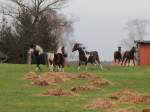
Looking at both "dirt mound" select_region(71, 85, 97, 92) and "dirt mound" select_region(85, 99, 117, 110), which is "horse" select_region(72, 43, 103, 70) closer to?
"dirt mound" select_region(71, 85, 97, 92)

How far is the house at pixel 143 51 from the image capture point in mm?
72250

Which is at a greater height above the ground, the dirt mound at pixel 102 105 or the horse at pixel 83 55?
the horse at pixel 83 55

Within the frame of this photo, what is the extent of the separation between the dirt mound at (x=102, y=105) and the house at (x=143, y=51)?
54.3m

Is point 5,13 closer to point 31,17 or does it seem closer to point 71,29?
point 31,17

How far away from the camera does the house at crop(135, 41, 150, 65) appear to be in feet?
237

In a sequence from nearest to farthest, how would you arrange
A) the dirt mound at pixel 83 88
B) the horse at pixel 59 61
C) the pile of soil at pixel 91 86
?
the dirt mound at pixel 83 88 < the pile of soil at pixel 91 86 < the horse at pixel 59 61

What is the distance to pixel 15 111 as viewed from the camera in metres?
16.7

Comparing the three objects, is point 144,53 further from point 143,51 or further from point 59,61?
point 59,61

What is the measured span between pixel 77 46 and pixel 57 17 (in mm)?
48369

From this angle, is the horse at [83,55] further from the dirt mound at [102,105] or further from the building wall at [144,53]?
the building wall at [144,53]

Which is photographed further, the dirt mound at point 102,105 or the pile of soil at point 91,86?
the pile of soil at point 91,86

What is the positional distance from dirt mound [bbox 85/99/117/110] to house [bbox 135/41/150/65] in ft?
178

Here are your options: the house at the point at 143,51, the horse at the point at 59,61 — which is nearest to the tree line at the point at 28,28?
the house at the point at 143,51

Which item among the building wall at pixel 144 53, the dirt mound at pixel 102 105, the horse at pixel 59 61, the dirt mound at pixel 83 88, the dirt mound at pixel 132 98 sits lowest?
A: the dirt mound at pixel 102 105
